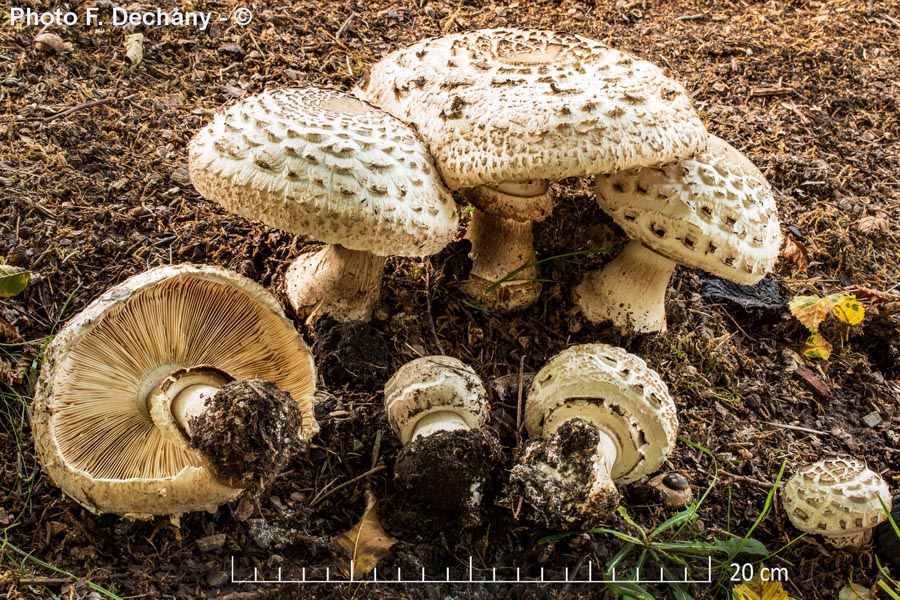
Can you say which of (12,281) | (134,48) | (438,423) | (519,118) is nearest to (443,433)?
(438,423)

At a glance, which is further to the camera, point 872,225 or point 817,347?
point 872,225

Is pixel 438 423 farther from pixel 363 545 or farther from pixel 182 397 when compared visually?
pixel 182 397

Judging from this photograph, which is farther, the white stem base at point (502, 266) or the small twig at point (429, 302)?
the white stem base at point (502, 266)

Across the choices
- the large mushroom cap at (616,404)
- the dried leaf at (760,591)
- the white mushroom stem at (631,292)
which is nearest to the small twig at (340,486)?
the large mushroom cap at (616,404)

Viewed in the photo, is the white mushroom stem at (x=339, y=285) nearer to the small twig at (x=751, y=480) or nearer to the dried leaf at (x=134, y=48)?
the small twig at (x=751, y=480)

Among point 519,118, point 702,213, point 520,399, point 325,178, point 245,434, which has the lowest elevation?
point 520,399

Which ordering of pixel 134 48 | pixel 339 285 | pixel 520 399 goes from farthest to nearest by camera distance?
pixel 134 48
pixel 339 285
pixel 520 399

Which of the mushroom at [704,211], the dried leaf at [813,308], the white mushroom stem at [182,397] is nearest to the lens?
the white mushroom stem at [182,397]
